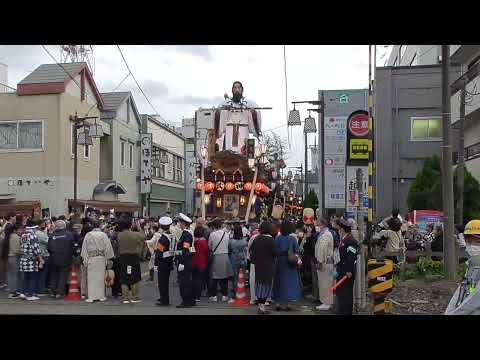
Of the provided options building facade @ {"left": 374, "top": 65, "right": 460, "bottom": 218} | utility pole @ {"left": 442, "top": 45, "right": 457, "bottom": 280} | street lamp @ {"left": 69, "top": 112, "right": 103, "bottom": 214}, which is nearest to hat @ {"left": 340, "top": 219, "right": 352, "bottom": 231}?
utility pole @ {"left": 442, "top": 45, "right": 457, "bottom": 280}

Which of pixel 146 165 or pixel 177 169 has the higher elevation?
pixel 177 169

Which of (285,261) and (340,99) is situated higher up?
(340,99)

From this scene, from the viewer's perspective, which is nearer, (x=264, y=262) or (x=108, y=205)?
(x=264, y=262)

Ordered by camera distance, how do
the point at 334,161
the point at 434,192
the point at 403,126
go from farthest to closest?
the point at 403,126 < the point at 434,192 < the point at 334,161

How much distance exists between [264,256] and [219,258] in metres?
2.26

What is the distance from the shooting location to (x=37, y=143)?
1021 inches

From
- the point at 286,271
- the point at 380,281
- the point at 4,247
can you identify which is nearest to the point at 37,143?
the point at 4,247

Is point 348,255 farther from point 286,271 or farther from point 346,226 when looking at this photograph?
point 286,271

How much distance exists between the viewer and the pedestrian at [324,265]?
435 inches
